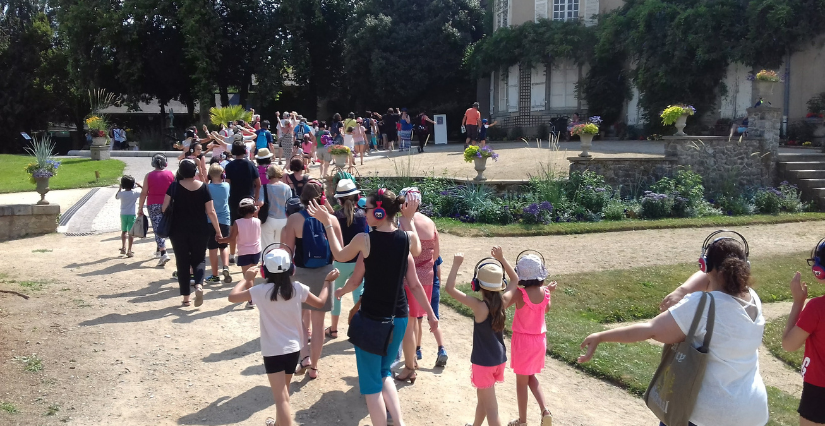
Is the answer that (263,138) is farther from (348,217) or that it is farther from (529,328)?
(529,328)

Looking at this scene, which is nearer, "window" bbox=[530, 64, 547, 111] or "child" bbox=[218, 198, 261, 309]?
"child" bbox=[218, 198, 261, 309]

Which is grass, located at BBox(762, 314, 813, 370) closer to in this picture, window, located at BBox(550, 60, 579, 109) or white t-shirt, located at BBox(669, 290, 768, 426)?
white t-shirt, located at BBox(669, 290, 768, 426)

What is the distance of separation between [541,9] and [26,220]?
21.4 meters

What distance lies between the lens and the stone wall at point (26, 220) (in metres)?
12.3

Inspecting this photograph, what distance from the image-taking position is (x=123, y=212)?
10227 mm

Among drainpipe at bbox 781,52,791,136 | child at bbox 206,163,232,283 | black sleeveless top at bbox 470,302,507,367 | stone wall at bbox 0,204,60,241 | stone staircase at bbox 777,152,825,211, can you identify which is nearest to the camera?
black sleeveless top at bbox 470,302,507,367

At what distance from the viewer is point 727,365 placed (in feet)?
10.5

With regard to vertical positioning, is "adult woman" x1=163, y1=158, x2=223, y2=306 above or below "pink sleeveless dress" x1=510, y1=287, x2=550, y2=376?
above

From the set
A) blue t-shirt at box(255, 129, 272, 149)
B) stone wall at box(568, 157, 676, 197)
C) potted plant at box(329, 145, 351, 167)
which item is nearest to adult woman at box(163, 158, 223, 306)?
potted plant at box(329, 145, 351, 167)

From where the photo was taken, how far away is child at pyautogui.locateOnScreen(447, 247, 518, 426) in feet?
14.1

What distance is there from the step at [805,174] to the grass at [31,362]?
15.7 m

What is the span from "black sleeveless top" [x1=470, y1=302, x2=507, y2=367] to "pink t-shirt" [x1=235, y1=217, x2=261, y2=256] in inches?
147

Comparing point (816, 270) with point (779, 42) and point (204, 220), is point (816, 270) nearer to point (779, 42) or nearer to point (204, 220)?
point (204, 220)

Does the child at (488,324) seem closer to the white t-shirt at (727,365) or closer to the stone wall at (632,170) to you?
the white t-shirt at (727,365)
